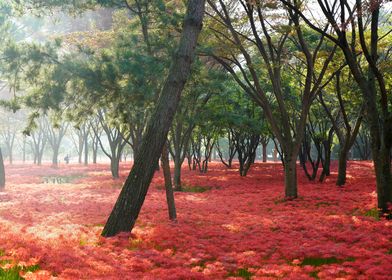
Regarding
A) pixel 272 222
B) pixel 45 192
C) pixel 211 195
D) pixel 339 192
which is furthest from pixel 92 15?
pixel 272 222

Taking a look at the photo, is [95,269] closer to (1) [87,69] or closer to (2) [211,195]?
(1) [87,69]

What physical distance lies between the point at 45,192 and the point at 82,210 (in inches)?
321

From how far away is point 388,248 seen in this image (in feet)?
24.7

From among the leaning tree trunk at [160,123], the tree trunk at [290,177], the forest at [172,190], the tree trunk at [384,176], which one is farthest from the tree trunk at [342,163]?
the leaning tree trunk at [160,123]

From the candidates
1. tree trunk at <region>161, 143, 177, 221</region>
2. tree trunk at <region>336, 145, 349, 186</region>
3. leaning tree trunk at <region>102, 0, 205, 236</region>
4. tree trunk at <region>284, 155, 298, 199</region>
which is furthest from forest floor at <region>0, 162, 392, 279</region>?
tree trunk at <region>336, 145, 349, 186</region>

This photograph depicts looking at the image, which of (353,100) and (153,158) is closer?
(153,158)

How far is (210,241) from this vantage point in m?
8.88

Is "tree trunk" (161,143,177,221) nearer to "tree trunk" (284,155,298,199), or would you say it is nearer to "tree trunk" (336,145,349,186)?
"tree trunk" (284,155,298,199)

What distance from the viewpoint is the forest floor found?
6082mm

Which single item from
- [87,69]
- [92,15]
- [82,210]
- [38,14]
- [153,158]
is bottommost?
[82,210]

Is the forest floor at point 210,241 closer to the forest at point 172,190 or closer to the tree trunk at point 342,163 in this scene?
the forest at point 172,190

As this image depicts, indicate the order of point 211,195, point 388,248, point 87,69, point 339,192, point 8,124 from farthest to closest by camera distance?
point 8,124
point 211,195
point 339,192
point 87,69
point 388,248

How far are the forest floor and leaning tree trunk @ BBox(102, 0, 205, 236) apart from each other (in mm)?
884

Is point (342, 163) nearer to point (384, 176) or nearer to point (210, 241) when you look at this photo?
point (384, 176)
